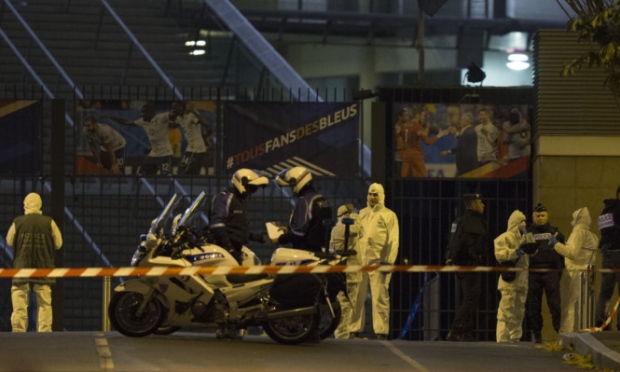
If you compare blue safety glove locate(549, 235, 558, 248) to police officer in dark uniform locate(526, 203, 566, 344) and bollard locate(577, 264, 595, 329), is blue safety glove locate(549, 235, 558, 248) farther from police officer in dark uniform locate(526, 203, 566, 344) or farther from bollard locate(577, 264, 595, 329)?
bollard locate(577, 264, 595, 329)

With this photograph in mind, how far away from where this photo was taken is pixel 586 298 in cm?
1686

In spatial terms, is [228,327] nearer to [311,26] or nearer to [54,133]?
[54,133]

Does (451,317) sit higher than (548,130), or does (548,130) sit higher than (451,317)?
(548,130)

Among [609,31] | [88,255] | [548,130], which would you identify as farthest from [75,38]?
[609,31]

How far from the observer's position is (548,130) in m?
21.0

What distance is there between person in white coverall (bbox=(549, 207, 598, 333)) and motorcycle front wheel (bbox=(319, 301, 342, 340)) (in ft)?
12.9

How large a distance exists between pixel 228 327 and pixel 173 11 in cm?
1794

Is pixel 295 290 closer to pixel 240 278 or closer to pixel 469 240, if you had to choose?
pixel 240 278

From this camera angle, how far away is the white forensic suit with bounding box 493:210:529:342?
61.3 feet

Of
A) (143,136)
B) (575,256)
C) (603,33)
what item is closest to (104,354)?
(603,33)

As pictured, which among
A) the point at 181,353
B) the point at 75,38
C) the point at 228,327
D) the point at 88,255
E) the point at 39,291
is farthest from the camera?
the point at 75,38

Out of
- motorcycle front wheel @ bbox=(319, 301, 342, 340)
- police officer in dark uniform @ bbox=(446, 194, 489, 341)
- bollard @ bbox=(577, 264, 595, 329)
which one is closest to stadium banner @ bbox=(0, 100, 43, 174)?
police officer in dark uniform @ bbox=(446, 194, 489, 341)

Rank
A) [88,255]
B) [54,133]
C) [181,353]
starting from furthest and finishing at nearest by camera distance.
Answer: [88,255]
[54,133]
[181,353]

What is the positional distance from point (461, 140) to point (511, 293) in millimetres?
3024
